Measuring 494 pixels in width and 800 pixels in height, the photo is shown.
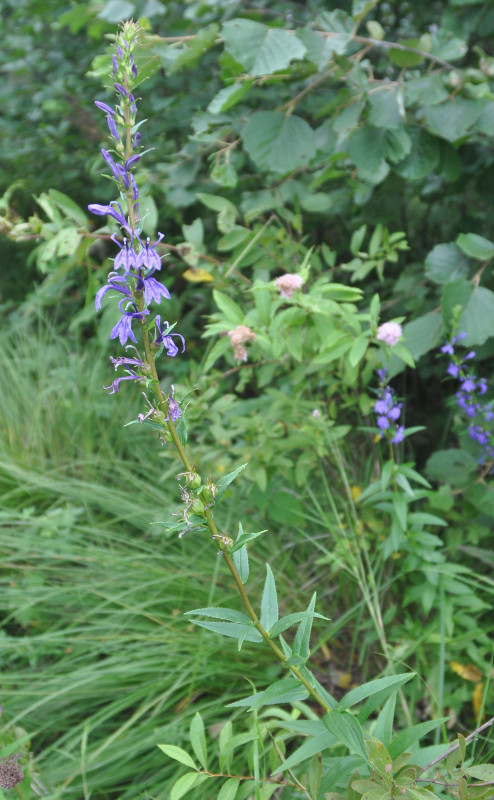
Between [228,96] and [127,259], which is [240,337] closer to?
[228,96]

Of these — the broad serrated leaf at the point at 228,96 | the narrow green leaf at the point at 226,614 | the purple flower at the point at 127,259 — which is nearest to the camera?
the purple flower at the point at 127,259

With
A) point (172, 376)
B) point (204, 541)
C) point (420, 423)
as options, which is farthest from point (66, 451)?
point (420, 423)

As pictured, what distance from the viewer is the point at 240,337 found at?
1.63m

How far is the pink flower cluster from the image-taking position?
163 centimetres

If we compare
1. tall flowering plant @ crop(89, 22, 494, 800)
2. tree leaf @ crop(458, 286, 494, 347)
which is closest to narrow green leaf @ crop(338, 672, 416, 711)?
tall flowering plant @ crop(89, 22, 494, 800)

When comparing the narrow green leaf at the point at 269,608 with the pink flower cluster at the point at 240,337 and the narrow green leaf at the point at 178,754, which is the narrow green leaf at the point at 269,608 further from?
the pink flower cluster at the point at 240,337

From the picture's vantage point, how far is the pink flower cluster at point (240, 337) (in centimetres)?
163

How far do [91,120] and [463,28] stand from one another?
1.74 m

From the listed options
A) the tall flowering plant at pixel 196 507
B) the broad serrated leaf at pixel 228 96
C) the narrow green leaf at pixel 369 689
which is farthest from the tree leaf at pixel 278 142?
the narrow green leaf at pixel 369 689

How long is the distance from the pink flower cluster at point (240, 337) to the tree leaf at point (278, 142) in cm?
45

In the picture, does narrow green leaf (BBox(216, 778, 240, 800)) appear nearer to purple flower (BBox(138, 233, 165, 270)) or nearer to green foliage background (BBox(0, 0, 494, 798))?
green foliage background (BBox(0, 0, 494, 798))

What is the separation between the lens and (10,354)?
359cm

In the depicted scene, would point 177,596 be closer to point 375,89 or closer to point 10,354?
point 375,89

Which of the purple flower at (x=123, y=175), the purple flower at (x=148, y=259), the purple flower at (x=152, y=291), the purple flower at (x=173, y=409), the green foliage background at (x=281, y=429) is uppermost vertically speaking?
the purple flower at (x=123, y=175)
